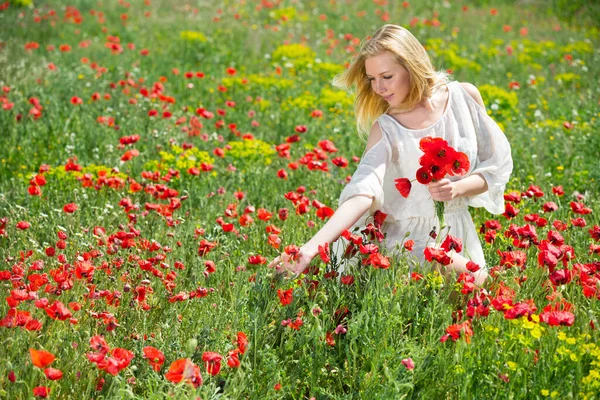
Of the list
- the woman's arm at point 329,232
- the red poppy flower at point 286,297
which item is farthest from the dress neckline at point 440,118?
the red poppy flower at point 286,297

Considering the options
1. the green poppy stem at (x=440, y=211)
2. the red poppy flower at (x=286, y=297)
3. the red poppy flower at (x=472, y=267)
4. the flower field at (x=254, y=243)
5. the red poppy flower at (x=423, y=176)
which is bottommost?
the flower field at (x=254, y=243)

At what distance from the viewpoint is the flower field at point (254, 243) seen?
270 cm

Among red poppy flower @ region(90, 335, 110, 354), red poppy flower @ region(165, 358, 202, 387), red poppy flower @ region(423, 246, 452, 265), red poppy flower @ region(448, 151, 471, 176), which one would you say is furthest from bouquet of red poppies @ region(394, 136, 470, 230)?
red poppy flower @ region(90, 335, 110, 354)

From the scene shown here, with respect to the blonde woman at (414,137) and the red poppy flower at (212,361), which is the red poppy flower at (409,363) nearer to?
the red poppy flower at (212,361)

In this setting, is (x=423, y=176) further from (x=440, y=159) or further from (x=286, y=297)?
(x=286, y=297)

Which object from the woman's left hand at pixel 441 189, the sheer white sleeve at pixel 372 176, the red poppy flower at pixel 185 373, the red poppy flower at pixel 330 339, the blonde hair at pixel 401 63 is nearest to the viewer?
the red poppy flower at pixel 185 373

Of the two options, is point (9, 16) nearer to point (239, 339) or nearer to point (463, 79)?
point (463, 79)

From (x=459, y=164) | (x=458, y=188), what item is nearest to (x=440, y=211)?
(x=459, y=164)

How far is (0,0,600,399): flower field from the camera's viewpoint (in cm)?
270

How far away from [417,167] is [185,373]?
185 centimetres

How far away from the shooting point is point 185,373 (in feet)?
7.38

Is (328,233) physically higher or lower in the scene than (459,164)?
lower

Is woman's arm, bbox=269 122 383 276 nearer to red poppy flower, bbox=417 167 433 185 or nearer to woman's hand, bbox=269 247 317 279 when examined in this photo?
woman's hand, bbox=269 247 317 279

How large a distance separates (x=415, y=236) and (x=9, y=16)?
10.2m
